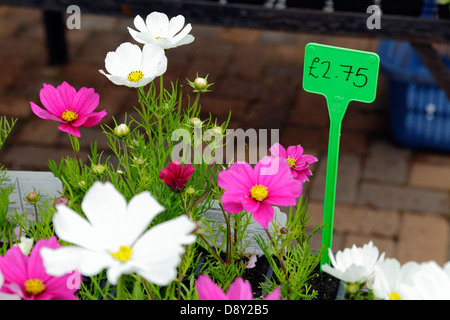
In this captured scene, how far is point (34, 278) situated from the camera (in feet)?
2.14

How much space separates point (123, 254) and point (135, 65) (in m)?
0.35

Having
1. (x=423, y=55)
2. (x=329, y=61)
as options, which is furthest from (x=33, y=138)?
(x=329, y=61)

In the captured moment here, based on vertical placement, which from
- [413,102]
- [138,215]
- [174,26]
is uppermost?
[174,26]

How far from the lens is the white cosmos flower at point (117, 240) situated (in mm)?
538

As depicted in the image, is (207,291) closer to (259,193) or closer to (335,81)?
(259,193)

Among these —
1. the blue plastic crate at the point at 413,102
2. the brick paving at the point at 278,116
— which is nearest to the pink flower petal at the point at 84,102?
the brick paving at the point at 278,116

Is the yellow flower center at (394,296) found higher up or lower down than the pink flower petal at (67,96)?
lower down

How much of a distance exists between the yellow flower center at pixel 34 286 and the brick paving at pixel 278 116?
1.36 m

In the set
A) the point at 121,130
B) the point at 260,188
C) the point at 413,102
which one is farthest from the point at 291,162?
the point at 413,102

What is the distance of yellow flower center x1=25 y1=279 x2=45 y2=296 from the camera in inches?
25.1

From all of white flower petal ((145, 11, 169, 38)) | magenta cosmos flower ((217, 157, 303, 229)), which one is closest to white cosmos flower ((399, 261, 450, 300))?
magenta cosmos flower ((217, 157, 303, 229))

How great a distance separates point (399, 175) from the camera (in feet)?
7.32

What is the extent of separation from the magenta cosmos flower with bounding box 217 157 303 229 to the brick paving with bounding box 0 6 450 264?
121 centimetres

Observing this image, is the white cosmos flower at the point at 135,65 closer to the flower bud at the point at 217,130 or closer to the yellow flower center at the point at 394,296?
the flower bud at the point at 217,130
